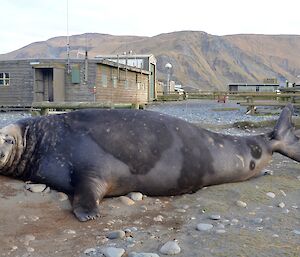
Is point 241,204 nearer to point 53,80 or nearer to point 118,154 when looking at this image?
point 118,154

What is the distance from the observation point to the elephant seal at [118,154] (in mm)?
4352

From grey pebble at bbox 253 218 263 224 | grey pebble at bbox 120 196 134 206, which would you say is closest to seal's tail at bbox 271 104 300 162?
grey pebble at bbox 253 218 263 224

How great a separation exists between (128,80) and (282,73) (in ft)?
494

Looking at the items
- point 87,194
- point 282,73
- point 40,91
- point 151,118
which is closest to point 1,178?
point 87,194

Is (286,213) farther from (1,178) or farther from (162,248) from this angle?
(1,178)

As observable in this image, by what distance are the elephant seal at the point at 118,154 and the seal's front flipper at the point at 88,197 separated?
1cm

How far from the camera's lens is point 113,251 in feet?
9.46

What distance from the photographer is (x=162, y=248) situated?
2.93 m

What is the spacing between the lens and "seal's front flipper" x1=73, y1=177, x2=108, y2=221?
3.68 metres

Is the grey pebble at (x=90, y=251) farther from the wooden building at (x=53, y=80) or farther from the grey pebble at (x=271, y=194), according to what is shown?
the wooden building at (x=53, y=80)

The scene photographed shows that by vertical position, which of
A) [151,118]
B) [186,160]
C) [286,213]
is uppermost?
[151,118]

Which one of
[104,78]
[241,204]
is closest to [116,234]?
[241,204]

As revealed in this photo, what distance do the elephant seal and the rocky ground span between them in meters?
0.16

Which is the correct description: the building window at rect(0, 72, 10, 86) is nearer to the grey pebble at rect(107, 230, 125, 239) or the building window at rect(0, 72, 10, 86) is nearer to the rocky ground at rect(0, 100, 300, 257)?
the rocky ground at rect(0, 100, 300, 257)
